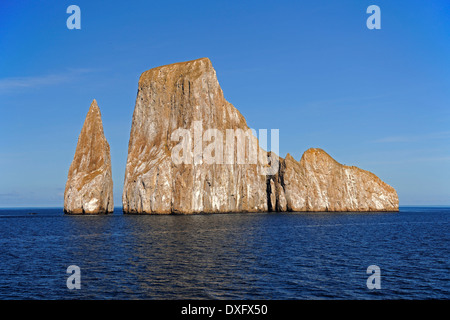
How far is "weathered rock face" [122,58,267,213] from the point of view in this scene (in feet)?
403

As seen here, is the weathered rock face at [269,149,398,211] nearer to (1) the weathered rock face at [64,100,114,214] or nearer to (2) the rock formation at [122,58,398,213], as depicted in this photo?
(2) the rock formation at [122,58,398,213]

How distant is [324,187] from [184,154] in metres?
66.3

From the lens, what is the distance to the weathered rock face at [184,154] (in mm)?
122875

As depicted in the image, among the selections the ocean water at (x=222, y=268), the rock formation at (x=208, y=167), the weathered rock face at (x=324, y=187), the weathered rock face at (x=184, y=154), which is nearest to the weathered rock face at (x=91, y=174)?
the weathered rock face at (x=184, y=154)

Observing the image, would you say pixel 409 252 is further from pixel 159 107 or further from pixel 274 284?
pixel 159 107

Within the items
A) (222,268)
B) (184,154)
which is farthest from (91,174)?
(222,268)

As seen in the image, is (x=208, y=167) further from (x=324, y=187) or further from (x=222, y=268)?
(x=222, y=268)

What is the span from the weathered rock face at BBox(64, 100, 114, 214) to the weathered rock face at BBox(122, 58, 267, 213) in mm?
7163

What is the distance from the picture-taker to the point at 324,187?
163750 mm

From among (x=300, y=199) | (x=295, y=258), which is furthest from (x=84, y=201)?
(x=295, y=258)

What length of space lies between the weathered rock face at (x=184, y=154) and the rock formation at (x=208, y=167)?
300mm

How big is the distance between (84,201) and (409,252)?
330 feet

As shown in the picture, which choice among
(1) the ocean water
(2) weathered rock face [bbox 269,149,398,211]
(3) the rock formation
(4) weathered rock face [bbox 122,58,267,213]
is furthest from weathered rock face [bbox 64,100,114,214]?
(1) the ocean water
